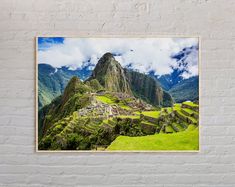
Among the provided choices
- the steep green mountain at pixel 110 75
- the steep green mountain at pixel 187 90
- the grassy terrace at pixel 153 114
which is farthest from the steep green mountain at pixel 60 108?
the steep green mountain at pixel 187 90

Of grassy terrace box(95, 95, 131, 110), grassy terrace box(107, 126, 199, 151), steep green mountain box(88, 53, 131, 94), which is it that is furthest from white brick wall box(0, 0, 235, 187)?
grassy terrace box(95, 95, 131, 110)

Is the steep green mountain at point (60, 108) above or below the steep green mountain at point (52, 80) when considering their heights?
below

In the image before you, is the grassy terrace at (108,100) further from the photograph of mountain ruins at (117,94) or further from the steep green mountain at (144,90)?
the steep green mountain at (144,90)

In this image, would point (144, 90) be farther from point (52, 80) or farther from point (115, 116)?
point (52, 80)

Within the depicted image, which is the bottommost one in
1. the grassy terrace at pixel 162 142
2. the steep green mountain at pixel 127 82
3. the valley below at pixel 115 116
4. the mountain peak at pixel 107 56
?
the grassy terrace at pixel 162 142

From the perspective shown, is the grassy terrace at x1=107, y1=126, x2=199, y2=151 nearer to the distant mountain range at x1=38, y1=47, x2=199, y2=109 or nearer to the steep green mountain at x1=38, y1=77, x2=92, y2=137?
the distant mountain range at x1=38, y1=47, x2=199, y2=109
